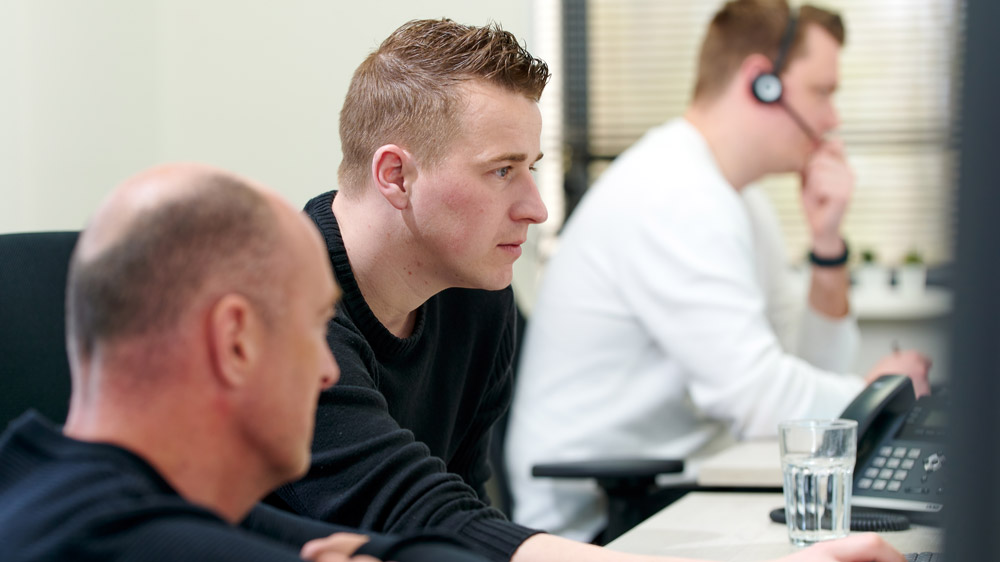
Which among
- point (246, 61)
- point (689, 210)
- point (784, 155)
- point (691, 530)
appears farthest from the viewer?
point (784, 155)

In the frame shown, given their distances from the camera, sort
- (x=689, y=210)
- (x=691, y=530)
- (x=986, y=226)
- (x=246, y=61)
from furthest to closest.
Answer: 1. (x=689, y=210)
2. (x=246, y=61)
3. (x=691, y=530)
4. (x=986, y=226)

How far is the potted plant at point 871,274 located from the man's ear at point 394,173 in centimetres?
219

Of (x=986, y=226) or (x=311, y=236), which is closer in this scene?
(x=986, y=226)

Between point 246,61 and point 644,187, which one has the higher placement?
point 246,61

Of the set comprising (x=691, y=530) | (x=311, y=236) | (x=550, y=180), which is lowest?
(x=691, y=530)

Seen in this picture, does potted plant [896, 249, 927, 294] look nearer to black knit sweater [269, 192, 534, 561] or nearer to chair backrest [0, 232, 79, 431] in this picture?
black knit sweater [269, 192, 534, 561]

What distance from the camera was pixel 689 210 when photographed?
1921 millimetres

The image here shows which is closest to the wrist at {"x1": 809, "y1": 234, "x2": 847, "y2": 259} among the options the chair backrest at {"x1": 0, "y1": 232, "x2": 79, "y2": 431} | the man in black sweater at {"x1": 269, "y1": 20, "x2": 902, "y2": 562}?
the man in black sweater at {"x1": 269, "y1": 20, "x2": 902, "y2": 562}

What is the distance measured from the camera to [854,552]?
0.90 m

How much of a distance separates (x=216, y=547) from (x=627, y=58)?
276 centimetres

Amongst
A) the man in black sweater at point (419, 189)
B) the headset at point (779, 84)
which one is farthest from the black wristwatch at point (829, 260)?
the man in black sweater at point (419, 189)

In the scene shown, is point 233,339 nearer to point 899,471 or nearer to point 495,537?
point 495,537

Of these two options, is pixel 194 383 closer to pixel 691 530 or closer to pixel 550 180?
pixel 691 530

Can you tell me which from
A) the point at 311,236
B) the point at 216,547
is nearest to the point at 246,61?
the point at 311,236
